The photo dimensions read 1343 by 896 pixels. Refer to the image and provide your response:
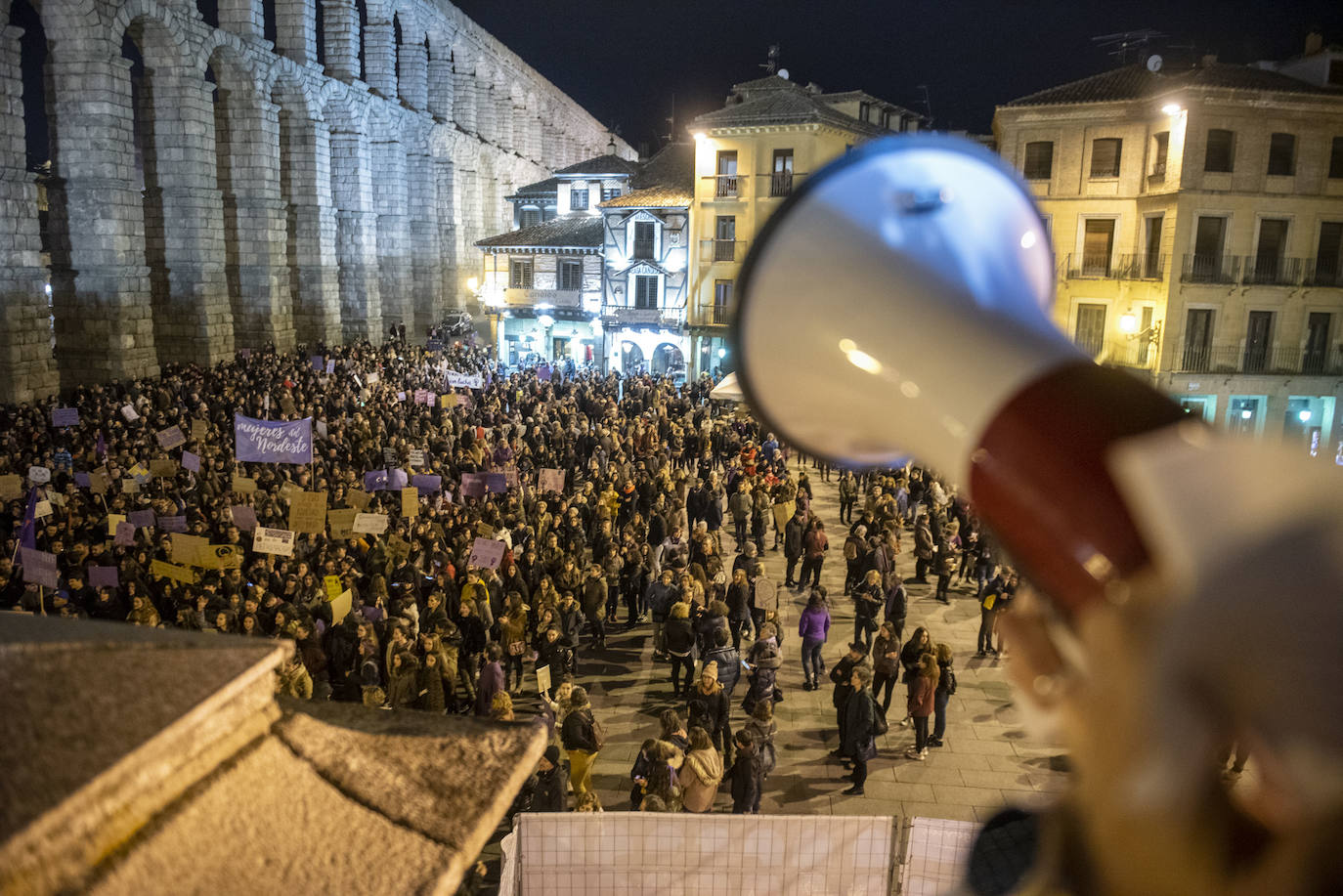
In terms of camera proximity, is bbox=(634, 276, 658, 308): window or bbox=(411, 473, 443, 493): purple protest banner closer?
bbox=(411, 473, 443, 493): purple protest banner

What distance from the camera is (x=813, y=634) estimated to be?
11.1m

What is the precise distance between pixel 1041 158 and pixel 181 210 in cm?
2895

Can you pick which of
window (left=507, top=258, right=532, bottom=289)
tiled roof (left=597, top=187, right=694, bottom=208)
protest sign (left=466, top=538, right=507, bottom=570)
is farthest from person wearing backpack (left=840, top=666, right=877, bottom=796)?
window (left=507, top=258, right=532, bottom=289)

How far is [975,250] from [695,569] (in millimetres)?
10402

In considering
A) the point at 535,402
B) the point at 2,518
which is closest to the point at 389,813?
the point at 2,518

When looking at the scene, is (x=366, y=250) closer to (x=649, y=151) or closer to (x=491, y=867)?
(x=649, y=151)

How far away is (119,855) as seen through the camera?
1417 millimetres

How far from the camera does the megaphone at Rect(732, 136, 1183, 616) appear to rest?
1.07m

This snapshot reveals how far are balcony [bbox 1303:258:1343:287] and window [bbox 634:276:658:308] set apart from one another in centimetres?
2201

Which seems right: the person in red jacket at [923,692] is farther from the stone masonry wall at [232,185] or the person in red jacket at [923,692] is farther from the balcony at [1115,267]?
the stone masonry wall at [232,185]

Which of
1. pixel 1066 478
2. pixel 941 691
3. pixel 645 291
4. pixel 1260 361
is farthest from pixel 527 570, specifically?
pixel 645 291

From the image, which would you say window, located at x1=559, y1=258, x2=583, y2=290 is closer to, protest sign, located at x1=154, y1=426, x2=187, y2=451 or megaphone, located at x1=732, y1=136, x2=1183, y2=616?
protest sign, located at x1=154, y1=426, x2=187, y2=451

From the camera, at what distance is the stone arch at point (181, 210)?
102 feet

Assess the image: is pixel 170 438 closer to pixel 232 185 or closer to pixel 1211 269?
pixel 232 185
